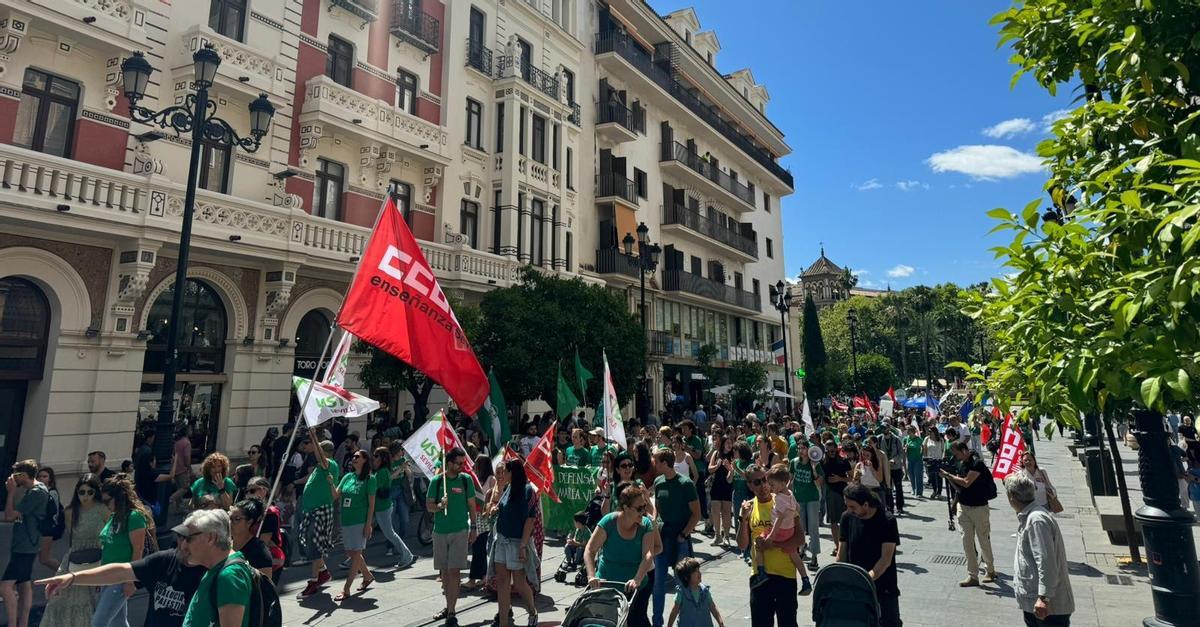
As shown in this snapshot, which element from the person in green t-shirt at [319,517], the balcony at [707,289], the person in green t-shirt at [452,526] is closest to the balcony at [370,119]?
the person in green t-shirt at [319,517]

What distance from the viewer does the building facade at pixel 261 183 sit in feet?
42.2

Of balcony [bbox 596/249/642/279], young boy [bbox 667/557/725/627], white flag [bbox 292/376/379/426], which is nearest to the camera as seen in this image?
young boy [bbox 667/557/725/627]

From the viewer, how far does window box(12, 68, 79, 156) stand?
515 inches

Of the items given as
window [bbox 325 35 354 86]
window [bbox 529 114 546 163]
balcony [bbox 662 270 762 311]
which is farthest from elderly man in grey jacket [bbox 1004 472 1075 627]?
balcony [bbox 662 270 762 311]

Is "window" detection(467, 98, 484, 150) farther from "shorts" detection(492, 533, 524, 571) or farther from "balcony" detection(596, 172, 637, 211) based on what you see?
"shorts" detection(492, 533, 524, 571)

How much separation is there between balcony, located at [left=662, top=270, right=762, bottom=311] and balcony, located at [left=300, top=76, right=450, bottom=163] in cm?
1510

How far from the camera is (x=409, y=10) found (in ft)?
69.9

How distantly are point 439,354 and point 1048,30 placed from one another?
20.1ft

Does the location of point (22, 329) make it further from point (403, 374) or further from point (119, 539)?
point (119, 539)

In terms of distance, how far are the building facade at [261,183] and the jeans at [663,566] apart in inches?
494

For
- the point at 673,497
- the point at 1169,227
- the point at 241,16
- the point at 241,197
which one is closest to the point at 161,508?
the point at 241,197

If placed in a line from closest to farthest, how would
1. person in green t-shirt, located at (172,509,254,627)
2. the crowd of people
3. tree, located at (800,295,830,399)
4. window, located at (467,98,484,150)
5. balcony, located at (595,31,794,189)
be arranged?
person in green t-shirt, located at (172,509,254,627)
the crowd of people
window, located at (467,98,484,150)
balcony, located at (595,31,794,189)
tree, located at (800,295,830,399)

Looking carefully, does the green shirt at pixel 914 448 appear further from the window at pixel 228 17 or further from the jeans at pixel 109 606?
the window at pixel 228 17

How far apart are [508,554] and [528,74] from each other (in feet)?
74.4
